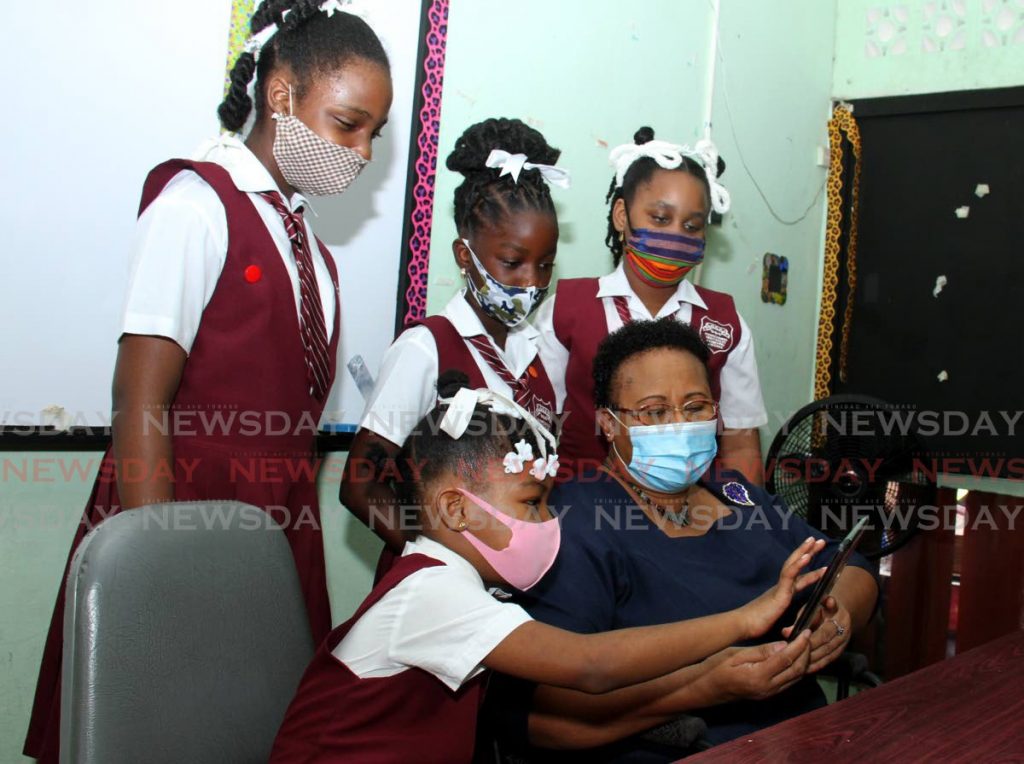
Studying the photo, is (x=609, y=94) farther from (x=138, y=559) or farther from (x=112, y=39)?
(x=138, y=559)

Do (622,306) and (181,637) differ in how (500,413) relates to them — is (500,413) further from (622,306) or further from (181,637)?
(622,306)

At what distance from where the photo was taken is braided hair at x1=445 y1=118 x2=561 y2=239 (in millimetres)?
2049

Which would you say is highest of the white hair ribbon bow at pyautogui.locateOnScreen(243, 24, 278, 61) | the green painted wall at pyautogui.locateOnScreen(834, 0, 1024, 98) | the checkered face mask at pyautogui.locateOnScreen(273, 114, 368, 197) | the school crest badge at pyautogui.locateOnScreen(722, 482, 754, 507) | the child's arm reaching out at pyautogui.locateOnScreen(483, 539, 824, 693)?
the green painted wall at pyautogui.locateOnScreen(834, 0, 1024, 98)

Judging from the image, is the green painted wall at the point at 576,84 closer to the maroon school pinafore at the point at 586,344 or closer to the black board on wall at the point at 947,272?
the maroon school pinafore at the point at 586,344

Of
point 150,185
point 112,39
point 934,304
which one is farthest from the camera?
point 934,304

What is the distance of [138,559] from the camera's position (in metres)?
1.16

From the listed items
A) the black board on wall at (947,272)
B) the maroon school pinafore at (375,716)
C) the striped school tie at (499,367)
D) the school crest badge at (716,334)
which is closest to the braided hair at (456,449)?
the maroon school pinafore at (375,716)

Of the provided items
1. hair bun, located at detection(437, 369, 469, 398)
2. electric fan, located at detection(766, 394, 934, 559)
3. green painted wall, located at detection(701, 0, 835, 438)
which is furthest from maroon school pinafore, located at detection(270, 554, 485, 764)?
green painted wall, located at detection(701, 0, 835, 438)

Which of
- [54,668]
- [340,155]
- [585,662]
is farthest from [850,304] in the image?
[54,668]

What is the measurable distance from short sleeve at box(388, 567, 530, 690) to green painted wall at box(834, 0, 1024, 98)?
3.17 metres

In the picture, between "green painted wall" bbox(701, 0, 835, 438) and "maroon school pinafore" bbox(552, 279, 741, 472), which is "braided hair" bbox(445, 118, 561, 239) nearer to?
"maroon school pinafore" bbox(552, 279, 741, 472)

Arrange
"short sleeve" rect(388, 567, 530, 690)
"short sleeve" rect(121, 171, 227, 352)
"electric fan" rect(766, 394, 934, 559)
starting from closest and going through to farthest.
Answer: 1. "short sleeve" rect(388, 567, 530, 690)
2. "short sleeve" rect(121, 171, 227, 352)
3. "electric fan" rect(766, 394, 934, 559)

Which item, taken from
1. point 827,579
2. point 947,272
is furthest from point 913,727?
point 947,272

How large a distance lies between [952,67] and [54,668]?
3533 mm
